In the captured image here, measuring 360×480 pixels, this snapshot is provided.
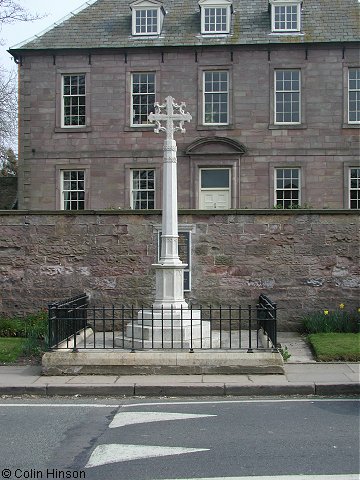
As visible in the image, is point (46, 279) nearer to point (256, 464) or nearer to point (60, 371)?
point (60, 371)

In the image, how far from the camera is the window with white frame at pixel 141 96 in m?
26.6

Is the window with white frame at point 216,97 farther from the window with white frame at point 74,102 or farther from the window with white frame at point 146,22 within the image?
the window with white frame at point 74,102

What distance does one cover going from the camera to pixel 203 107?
2630 centimetres

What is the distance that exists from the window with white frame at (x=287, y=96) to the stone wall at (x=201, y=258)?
1306 cm

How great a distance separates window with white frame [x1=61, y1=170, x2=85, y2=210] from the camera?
26.8 metres

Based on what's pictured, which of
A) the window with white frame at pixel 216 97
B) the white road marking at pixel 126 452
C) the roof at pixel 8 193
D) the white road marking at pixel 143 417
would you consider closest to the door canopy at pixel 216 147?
the window with white frame at pixel 216 97

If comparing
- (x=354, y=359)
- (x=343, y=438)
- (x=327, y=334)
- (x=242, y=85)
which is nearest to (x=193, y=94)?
(x=242, y=85)

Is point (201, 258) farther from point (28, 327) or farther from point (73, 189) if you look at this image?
point (73, 189)

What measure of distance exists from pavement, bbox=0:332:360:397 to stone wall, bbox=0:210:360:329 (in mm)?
4062

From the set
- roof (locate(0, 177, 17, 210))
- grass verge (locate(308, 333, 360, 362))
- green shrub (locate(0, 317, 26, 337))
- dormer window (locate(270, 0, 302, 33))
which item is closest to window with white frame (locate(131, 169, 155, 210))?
roof (locate(0, 177, 17, 210))

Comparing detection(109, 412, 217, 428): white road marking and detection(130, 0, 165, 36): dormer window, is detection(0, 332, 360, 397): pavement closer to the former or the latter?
detection(109, 412, 217, 428): white road marking

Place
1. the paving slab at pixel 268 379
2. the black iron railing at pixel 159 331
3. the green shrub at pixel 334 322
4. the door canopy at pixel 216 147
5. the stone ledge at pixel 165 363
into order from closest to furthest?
the paving slab at pixel 268 379 → the stone ledge at pixel 165 363 → the black iron railing at pixel 159 331 → the green shrub at pixel 334 322 → the door canopy at pixel 216 147

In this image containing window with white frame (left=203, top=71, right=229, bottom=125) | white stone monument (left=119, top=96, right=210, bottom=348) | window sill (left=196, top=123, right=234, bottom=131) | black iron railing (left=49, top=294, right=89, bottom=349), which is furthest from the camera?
window with white frame (left=203, top=71, right=229, bottom=125)

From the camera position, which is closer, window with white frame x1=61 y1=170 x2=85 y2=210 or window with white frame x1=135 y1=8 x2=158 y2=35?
window with white frame x1=61 y1=170 x2=85 y2=210
